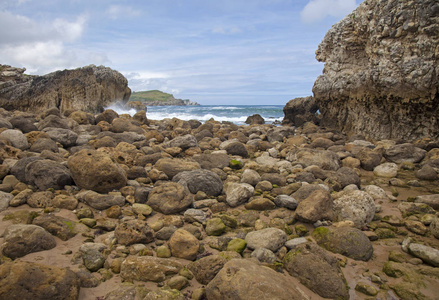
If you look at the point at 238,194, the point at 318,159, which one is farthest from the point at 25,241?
the point at 318,159

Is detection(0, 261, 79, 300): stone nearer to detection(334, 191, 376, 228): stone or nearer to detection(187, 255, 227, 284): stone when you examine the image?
detection(187, 255, 227, 284): stone

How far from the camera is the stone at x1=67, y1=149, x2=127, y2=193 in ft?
18.1

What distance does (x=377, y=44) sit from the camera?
12.3 m

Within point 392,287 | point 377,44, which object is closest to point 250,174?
point 392,287

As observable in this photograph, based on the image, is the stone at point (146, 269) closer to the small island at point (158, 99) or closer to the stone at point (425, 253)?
the stone at point (425, 253)

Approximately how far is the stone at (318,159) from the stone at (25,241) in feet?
22.6

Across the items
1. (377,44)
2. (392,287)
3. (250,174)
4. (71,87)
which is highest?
(377,44)

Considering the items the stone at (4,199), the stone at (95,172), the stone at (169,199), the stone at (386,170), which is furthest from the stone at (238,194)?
the stone at (386,170)

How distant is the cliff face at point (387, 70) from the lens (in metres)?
10.1

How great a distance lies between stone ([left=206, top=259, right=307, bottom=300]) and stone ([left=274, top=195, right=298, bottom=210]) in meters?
2.46

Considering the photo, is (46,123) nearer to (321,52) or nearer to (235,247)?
(235,247)

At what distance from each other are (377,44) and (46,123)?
14.1 m

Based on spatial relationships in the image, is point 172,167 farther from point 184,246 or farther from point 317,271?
point 317,271

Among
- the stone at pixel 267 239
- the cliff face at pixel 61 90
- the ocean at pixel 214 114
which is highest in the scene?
the cliff face at pixel 61 90
